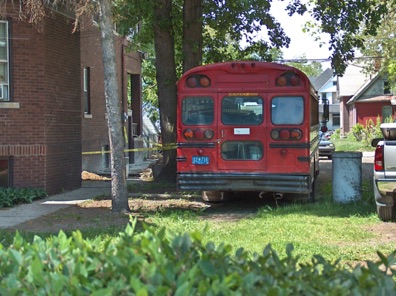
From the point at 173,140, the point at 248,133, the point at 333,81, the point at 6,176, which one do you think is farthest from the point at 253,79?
the point at 333,81

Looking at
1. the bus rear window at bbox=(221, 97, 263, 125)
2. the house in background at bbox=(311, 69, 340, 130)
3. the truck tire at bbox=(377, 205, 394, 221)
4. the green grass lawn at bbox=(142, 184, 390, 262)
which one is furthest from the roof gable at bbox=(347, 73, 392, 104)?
the truck tire at bbox=(377, 205, 394, 221)

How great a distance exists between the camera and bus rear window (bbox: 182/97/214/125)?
11461 mm

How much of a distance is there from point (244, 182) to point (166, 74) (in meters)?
5.55

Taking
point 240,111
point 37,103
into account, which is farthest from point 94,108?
point 240,111

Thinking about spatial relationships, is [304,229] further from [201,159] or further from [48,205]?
[48,205]

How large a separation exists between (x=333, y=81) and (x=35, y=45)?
7851 cm

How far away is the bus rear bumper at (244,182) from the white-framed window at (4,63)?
Result: 4787mm

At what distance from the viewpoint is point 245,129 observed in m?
11.3

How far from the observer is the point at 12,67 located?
13.4 metres

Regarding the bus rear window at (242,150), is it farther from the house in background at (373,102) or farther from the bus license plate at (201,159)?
the house in background at (373,102)

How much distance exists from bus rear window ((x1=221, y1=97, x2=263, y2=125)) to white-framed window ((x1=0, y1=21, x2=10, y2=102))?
205 inches

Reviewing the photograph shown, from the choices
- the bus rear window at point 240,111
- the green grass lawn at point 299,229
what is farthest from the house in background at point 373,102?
the bus rear window at point 240,111

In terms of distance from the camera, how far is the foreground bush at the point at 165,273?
289 centimetres

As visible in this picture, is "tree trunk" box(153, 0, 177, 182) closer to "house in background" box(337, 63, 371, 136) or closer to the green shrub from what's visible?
the green shrub
